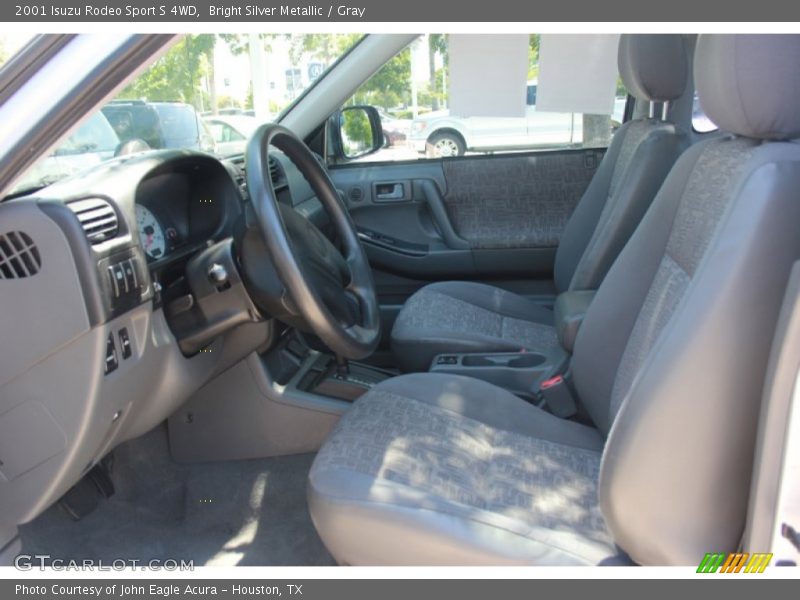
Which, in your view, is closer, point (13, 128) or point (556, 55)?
point (13, 128)

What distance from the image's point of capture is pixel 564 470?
143cm

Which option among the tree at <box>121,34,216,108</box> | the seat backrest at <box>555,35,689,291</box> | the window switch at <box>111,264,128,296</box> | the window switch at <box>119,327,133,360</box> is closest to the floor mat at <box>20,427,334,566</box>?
the window switch at <box>119,327,133,360</box>

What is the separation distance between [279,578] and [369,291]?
0.76 m

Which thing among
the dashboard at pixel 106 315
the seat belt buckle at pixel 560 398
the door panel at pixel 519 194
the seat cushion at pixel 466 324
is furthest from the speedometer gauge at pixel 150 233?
the door panel at pixel 519 194

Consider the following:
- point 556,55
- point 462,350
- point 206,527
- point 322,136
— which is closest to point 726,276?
point 462,350

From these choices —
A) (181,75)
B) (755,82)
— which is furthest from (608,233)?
(181,75)

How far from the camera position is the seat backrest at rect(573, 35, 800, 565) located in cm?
103

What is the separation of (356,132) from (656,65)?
1297 millimetres

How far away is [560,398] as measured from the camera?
178 centimetres

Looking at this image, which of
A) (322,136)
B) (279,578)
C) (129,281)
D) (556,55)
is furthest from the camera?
(322,136)

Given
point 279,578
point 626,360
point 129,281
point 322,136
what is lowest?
point 279,578

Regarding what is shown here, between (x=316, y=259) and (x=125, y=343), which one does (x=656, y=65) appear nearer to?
(x=316, y=259)

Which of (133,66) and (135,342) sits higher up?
(133,66)

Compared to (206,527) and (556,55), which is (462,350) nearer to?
(206,527)
